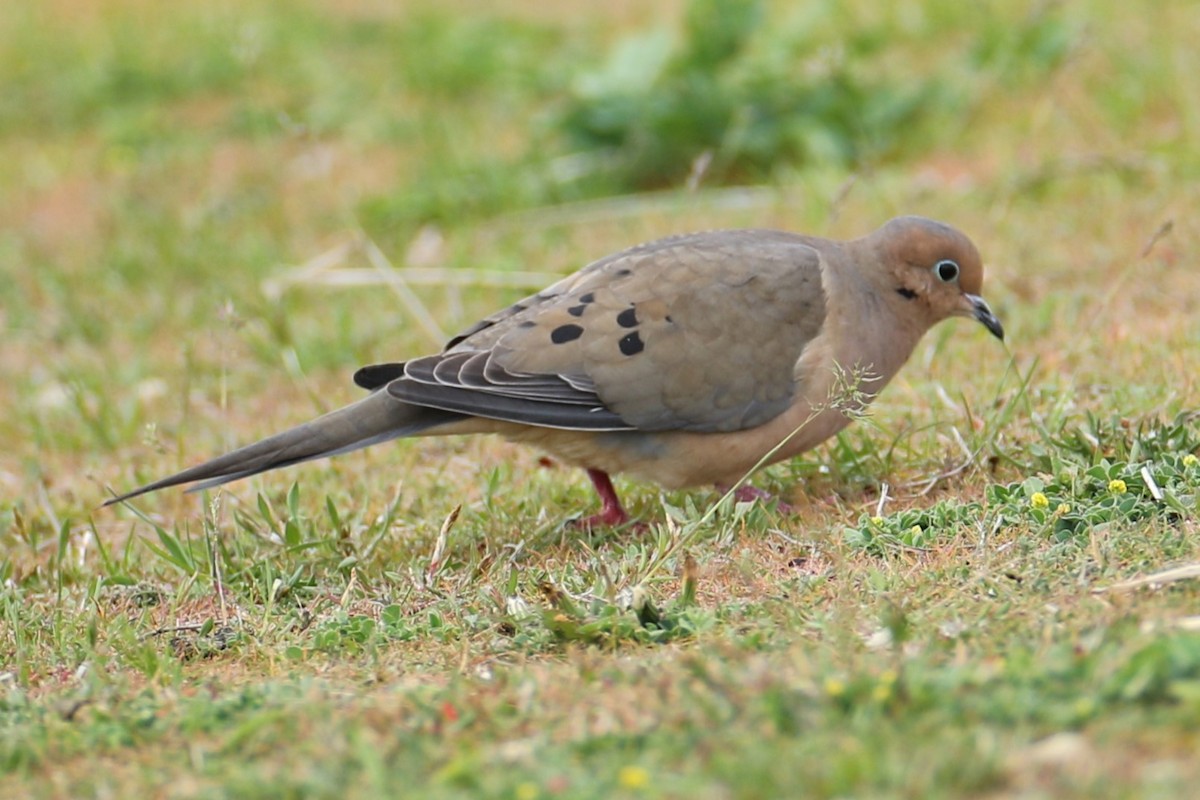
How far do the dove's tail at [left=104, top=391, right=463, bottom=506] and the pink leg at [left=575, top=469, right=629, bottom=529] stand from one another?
0.46 metres

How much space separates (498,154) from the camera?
27.7 ft

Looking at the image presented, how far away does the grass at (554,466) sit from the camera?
263 centimetres

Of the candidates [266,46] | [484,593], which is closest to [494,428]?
[484,593]

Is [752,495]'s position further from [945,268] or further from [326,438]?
[326,438]

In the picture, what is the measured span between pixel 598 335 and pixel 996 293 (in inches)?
87.7

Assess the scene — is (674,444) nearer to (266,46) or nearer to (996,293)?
(996,293)

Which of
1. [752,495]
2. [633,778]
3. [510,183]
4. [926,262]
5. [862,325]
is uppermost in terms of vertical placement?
[510,183]

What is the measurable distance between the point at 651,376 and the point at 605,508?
0.43m

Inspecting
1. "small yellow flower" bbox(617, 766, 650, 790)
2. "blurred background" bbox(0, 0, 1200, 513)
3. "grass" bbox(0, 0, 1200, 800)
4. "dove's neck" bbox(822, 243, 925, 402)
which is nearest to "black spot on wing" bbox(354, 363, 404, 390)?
"grass" bbox(0, 0, 1200, 800)

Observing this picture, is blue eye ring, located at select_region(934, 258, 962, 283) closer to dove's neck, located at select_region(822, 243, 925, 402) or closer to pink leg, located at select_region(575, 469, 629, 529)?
dove's neck, located at select_region(822, 243, 925, 402)

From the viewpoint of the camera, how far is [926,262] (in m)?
4.91

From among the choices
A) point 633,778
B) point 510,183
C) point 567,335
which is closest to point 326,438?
point 567,335

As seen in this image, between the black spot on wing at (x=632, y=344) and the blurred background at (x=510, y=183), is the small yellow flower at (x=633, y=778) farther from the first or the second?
the blurred background at (x=510, y=183)

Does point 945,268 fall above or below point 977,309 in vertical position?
above
